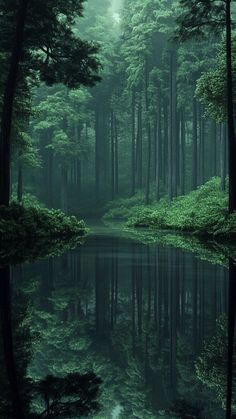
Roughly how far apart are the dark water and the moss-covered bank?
372 inches

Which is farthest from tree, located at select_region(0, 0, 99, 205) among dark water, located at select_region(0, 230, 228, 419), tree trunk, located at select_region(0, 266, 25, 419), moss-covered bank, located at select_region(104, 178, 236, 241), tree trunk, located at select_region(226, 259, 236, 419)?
tree trunk, located at select_region(226, 259, 236, 419)

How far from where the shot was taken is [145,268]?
1162cm

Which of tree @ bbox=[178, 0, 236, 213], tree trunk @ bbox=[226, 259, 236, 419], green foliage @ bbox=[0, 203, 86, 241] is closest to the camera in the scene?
tree trunk @ bbox=[226, 259, 236, 419]

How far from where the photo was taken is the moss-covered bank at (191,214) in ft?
69.0

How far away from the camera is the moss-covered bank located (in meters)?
21.0

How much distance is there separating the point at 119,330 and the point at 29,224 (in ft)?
40.6

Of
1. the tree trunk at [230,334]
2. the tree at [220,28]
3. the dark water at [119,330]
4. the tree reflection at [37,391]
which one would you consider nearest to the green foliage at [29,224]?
the dark water at [119,330]

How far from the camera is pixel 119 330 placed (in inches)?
245

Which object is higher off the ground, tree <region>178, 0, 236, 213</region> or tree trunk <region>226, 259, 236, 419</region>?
tree <region>178, 0, 236, 213</region>

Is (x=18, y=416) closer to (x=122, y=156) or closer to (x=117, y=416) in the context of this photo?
(x=117, y=416)

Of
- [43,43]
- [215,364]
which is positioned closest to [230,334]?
[215,364]

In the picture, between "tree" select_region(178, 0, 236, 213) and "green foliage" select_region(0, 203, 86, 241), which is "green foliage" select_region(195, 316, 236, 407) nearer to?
"green foliage" select_region(0, 203, 86, 241)

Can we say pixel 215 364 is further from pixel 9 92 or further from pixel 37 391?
pixel 9 92

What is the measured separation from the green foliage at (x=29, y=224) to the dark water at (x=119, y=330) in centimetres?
546
